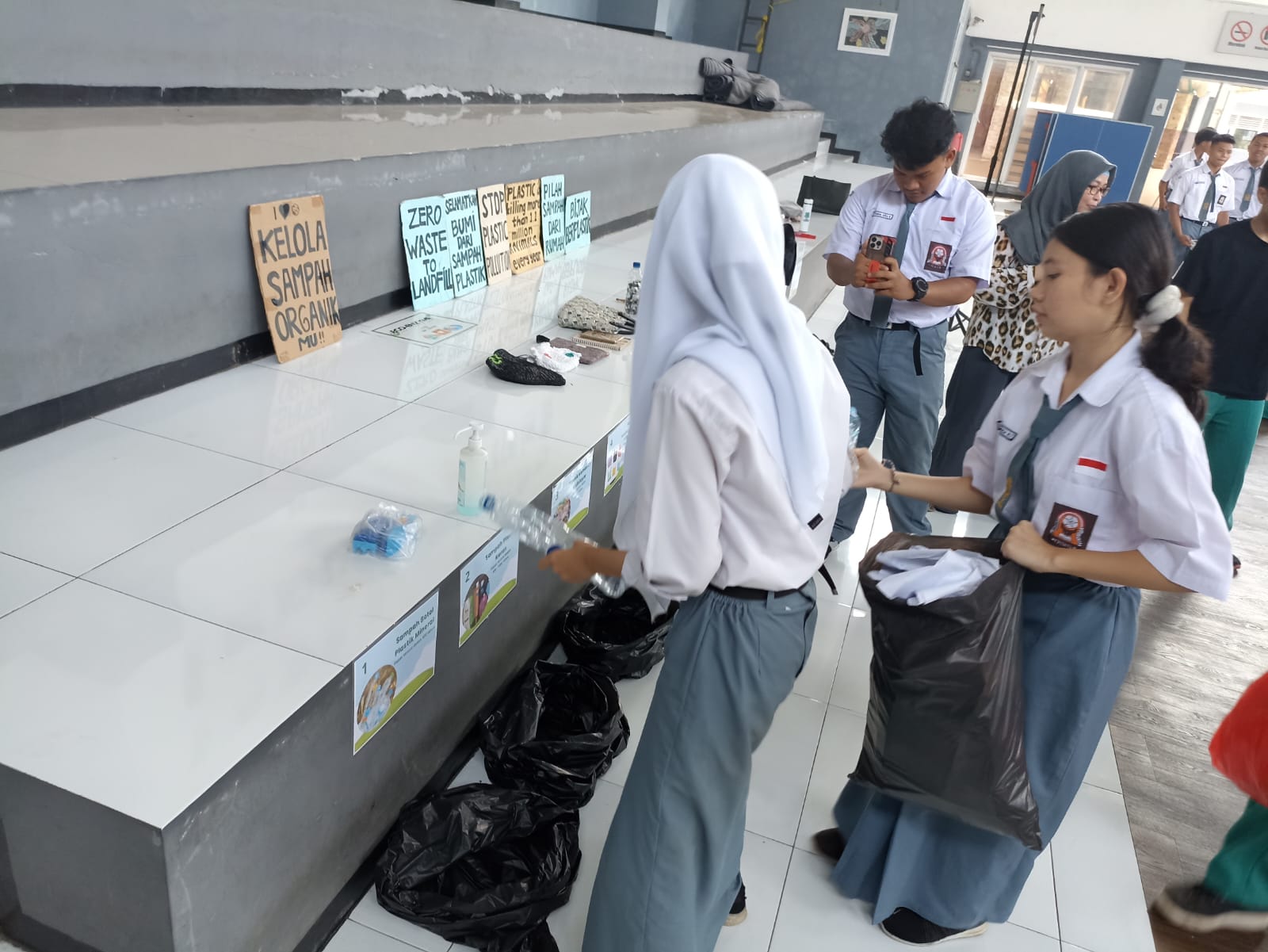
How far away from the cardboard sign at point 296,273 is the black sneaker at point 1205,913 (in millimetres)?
2860

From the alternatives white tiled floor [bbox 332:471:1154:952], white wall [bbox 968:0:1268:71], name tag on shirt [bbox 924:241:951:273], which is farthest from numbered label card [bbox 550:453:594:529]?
white wall [bbox 968:0:1268:71]

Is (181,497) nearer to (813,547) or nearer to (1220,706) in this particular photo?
(813,547)

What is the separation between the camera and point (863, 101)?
43.8 ft

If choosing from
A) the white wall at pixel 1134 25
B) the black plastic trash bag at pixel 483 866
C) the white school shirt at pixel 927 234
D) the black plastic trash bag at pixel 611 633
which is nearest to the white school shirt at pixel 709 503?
the black plastic trash bag at pixel 483 866

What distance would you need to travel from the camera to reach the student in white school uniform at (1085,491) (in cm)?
142

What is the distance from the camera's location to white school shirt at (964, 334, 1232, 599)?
1.40 m

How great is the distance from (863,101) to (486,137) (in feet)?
35.6

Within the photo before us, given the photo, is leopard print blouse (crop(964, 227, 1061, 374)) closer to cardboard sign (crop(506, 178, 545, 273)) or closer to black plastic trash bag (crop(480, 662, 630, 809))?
black plastic trash bag (crop(480, 662, 630, 809))

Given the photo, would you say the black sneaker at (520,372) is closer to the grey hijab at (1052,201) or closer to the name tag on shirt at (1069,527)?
the grey hijab at (1052,201)

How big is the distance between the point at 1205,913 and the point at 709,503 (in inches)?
68.7

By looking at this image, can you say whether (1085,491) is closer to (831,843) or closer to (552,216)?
(831,843)

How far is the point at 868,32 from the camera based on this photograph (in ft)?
42.8

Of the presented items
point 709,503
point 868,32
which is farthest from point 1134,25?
point 709,503

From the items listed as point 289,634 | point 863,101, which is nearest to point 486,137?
point 289,634
